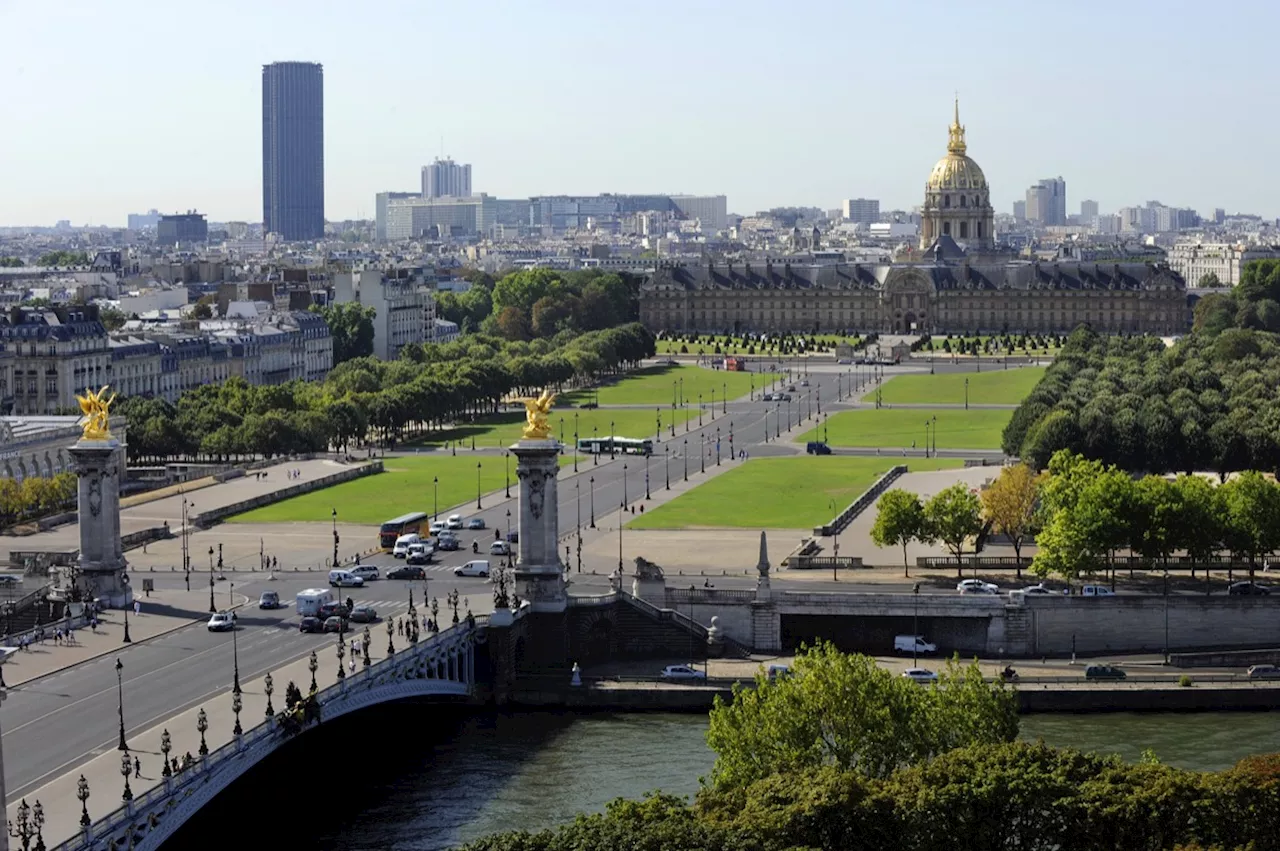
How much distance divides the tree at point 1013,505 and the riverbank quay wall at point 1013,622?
341 inches

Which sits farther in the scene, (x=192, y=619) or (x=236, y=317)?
(x=236, y=317)

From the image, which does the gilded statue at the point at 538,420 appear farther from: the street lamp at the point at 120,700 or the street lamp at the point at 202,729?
the street lamp at the point at 202,729

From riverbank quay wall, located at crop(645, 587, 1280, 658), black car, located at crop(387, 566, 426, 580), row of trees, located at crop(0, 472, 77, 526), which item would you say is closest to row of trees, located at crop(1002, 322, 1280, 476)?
riverbank quay wall, located at crop(645, 587, 1280, 658)

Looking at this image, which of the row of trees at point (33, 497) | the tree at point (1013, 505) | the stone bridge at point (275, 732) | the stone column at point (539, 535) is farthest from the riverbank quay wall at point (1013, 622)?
the row of trees at point (33, 497)

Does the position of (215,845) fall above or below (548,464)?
below

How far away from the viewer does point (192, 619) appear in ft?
210

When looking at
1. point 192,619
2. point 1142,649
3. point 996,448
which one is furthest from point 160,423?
point 1142,649

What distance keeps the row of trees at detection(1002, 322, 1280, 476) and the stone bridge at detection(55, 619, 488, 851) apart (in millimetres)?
37606

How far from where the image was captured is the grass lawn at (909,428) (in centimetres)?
→ 11725

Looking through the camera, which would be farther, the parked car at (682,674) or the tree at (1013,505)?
the tree at (1013,505)

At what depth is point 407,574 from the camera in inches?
2896

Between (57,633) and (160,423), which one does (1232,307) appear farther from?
(57,633)

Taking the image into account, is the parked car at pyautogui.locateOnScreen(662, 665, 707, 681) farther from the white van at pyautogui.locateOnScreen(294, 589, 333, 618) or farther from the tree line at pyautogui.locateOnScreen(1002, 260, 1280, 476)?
the tree line at pyautogui.locateOnScreen(1002, 260, 1280, 476)

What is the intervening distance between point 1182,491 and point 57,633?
34162 mm
